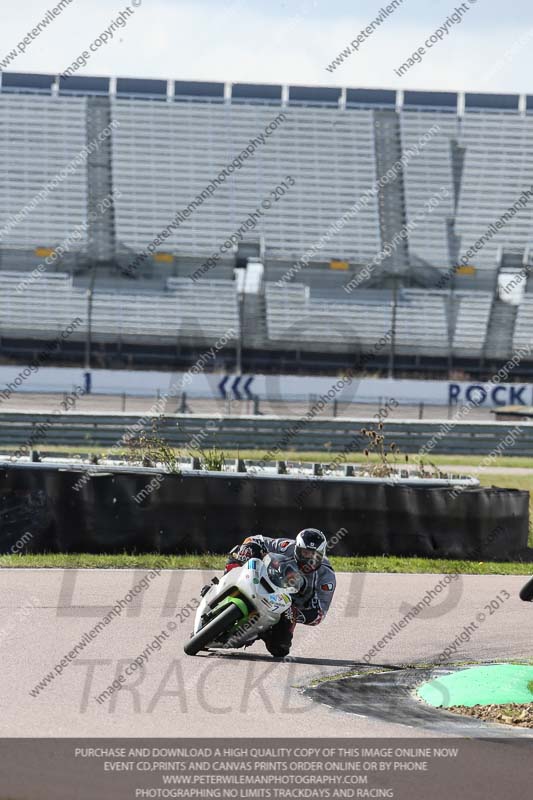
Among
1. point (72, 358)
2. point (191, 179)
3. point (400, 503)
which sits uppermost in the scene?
point (191, 179)

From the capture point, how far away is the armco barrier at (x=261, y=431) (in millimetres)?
25297

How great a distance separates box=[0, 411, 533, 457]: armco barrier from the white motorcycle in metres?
16.2

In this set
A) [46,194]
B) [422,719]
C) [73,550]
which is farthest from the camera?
[46,194]

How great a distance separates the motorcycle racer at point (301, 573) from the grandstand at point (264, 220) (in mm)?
39056

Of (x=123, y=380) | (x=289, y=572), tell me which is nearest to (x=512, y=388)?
(x=123, y=380)

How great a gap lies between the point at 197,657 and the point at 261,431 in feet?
55.3

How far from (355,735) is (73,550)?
24.2ft

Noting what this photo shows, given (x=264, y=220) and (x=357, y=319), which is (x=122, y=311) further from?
(x=357, y=319)

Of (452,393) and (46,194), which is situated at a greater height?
(46,194)

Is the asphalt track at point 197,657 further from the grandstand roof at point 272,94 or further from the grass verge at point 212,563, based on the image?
the grandstand roof at point 272,94

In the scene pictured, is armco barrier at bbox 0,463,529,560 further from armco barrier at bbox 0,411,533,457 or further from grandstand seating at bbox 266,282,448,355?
grandstand seating at bbox 266,282,448,355

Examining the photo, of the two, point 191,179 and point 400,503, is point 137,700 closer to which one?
point 400,503

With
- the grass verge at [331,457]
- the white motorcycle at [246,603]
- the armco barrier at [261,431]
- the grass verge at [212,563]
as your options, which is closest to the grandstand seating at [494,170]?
the grass verge at [331,457]
